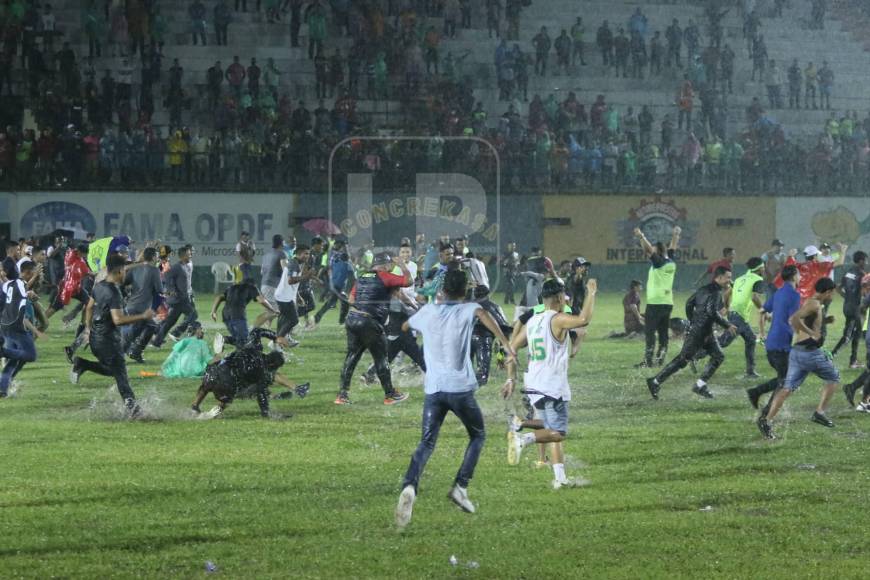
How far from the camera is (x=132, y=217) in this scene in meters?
39.0

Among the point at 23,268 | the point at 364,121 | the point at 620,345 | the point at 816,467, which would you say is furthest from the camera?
the point at 364,121

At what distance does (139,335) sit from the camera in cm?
2219

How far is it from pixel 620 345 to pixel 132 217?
1862 centimetres

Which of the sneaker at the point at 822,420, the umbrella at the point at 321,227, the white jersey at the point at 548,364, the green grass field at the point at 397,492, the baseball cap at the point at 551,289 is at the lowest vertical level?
the green grass field at the point at 397,492

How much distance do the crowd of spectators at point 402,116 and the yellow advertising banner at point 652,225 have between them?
22.3 inches

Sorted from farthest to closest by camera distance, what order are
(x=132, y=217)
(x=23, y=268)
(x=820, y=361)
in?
(x=132, y=217) → (x=23, y=268) → (x=820, y=361)

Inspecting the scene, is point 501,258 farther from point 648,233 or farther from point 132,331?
point 132,331

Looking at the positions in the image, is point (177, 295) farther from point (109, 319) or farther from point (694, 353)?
point (694, 353)

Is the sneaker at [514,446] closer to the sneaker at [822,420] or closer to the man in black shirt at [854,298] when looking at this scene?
the sneaker at [822,420]

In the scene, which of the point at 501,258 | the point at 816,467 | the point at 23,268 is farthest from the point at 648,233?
the point at 816,467

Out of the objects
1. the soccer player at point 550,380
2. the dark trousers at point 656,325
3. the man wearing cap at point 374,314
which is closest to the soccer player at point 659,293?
the dark trousers at point 656,325

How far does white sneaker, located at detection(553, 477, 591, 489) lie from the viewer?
11.8 meters

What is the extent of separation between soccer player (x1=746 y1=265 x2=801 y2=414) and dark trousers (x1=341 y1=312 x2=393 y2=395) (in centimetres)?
470

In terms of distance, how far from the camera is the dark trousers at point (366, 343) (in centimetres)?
1683
